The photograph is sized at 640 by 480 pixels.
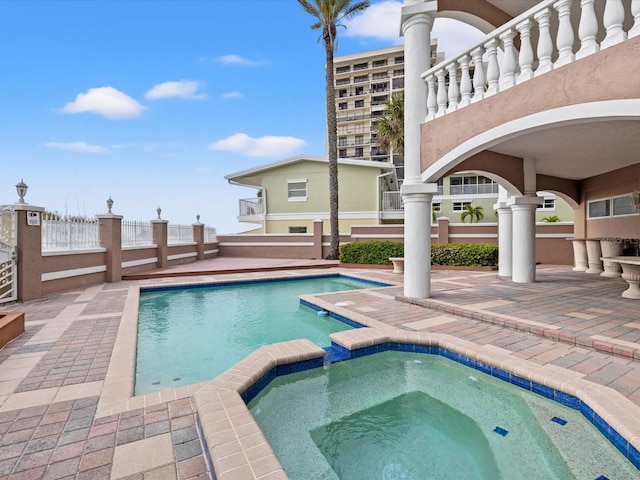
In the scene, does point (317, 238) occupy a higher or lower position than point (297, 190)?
lower

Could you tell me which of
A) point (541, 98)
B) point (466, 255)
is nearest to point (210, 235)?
point (466, 255)

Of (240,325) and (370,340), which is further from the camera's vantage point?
(240,325)

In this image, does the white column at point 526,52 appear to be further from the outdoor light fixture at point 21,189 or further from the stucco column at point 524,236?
the outdoor light fixture at point 21,189

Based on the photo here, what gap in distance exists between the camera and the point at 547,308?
20.2ft

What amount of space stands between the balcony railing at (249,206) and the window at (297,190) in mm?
2344

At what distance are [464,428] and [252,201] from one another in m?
22.1

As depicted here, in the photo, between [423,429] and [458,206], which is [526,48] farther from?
[458,206]

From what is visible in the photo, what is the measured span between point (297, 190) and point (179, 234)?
8936 millimetres

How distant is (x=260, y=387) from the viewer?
3689 millimetres

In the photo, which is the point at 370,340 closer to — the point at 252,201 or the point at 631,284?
the point at 631,284

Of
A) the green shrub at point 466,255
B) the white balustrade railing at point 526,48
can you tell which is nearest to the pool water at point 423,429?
the white balustrade railing at point 526,48

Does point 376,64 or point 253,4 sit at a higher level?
point 376,64

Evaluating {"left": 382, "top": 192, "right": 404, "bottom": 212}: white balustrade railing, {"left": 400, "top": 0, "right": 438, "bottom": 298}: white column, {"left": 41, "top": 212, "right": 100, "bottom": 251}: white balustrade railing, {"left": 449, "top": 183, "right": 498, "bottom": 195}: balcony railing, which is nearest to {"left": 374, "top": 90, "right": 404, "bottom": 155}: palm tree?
{"left": 382, "top": 192, "right": 404, "bottom": 212}: white balustrade railing

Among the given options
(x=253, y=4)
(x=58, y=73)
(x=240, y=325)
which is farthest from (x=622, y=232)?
(x=58, y=73)
